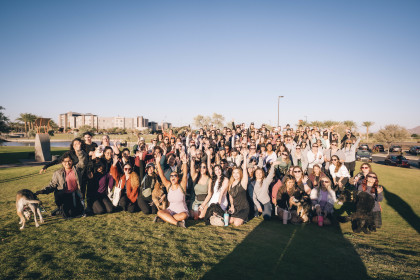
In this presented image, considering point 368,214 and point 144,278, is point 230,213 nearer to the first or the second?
point 144,278

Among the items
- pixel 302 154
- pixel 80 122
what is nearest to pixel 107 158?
pixel 302 154

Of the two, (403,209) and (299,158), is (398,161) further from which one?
(299,158)

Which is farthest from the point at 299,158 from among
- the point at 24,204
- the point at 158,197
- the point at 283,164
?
the point at 24,204

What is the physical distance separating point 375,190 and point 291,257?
3516mm

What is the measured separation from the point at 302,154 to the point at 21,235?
894 cm

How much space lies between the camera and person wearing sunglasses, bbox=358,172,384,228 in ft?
19.6

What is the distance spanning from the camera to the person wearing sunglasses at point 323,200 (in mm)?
6316

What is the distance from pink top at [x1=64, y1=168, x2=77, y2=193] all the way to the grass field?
0.86 meters

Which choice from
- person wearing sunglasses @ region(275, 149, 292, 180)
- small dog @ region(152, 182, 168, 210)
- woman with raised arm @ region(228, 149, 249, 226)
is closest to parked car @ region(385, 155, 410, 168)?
person wearing sunglasses @ region(275, 149, 292, 180)

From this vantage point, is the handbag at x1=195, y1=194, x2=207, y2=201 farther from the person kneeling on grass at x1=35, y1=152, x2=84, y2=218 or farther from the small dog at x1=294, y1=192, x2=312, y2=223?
A: the person kneeling on grass at x1=35, y1=152, x2=84, y2=218

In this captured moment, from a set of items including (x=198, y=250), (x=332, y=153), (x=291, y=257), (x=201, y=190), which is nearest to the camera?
(x=291, y=257)

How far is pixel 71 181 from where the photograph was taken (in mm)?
6207

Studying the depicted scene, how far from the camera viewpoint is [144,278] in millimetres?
3570

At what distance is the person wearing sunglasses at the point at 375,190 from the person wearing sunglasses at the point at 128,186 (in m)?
6.67
